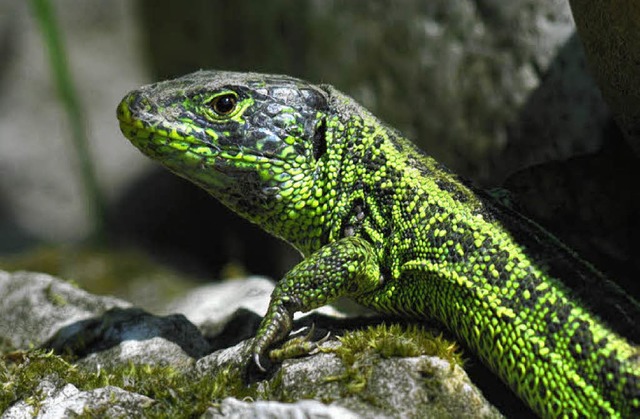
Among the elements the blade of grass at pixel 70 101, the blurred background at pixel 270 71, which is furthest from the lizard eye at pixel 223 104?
the blade of grass at pixel 70 101

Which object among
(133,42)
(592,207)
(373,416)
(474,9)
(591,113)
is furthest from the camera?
(133,42)

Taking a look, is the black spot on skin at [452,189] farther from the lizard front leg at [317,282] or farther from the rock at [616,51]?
the rock at [616,51]

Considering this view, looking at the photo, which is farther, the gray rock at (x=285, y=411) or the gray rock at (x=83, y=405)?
the gray rock at (x=83, y=405)

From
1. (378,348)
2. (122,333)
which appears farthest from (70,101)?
(378,348)

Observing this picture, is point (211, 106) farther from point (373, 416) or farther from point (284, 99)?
point (373, 416)

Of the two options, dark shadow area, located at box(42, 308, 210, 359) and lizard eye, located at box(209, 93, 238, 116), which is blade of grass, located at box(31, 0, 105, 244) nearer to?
dark shadow area, located at box(42, 308, 210, 359)

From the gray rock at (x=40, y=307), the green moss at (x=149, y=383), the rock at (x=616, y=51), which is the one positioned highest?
the rock at (x=616, y=51)

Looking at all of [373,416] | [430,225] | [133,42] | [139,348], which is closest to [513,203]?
[430,225]
